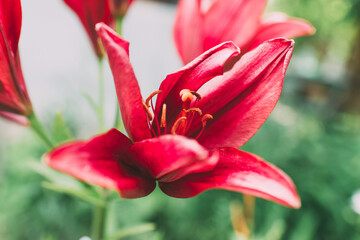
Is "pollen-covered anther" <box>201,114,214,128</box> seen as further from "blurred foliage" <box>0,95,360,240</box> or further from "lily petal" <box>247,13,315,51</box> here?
"blurred foliage" <box>0,95,360,240</box>

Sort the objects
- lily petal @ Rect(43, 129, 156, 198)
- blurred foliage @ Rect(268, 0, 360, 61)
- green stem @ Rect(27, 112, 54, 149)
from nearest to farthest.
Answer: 1. lily petal @ Rect(43, 129, 156, 198)
2. green stem @ Rect(27, 112, 54, 149)
3. blurred foliage @ Rect(268, 0, 360, 61)

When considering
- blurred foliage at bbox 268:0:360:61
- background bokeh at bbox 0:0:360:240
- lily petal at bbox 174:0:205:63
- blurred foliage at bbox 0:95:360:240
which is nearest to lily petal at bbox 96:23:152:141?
lily petal at bbox 174:0:205:63

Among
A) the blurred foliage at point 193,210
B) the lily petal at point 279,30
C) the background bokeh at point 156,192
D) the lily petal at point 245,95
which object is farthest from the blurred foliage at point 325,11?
the lily petal at point 245,95

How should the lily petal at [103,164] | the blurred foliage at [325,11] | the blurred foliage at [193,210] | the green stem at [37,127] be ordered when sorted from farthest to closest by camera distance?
the blurred foliage at [325,11]
the blurred foliage at [193,210]
the green stem at [37,127]
the lily petal at [103,164]

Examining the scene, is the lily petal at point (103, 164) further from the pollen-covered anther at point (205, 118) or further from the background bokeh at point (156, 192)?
the background bokeh at point (156, 192)

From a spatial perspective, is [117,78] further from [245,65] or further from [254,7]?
[254,7]
